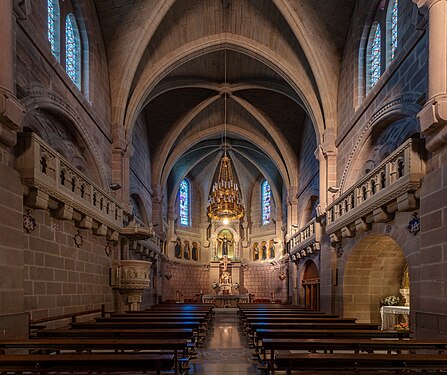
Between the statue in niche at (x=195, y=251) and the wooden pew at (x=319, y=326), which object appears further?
the statue in niche at (x=195, y=251)

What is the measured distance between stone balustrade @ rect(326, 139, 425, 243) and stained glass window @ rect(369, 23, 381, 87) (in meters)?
3.96

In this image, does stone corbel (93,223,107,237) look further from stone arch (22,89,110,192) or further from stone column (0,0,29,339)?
stone column (0,0,29,339)

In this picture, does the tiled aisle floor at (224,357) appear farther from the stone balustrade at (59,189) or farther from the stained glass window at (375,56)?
the stained glass window at (375,56)

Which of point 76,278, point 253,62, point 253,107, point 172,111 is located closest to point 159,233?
point 172,111

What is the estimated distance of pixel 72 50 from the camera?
1414 cm

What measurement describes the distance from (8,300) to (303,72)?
14.1m

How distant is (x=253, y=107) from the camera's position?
963 inches

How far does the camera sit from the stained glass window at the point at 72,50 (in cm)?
1369

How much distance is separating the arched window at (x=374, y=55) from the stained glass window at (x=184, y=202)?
2148 centimetres

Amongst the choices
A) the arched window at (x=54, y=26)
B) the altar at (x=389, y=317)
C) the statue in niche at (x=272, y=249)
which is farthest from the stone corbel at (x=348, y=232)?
the statue in niche at (x=272, y=249)

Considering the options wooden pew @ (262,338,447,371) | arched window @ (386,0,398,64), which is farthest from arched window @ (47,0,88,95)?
wooden pew @ (262,338,447,371)

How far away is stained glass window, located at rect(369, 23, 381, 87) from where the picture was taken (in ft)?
45.6

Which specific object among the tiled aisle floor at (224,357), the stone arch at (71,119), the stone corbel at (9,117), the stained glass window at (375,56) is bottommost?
the tiled aisle floor at (224,357)

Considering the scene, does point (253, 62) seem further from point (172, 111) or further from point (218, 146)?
point (218, 146)
